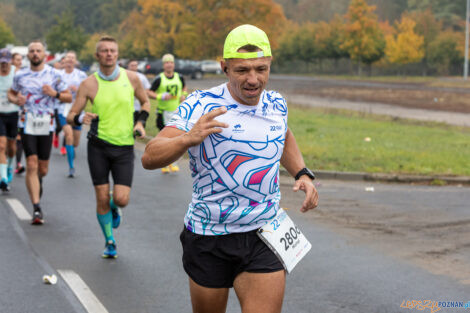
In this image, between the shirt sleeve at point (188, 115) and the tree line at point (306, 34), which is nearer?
the shirt sleeve at point (188, 115)

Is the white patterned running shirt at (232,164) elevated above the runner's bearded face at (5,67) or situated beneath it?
elevated above

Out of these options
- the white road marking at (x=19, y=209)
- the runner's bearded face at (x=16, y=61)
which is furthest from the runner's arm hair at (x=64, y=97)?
the runner's bearded face at (x=16, y=61)

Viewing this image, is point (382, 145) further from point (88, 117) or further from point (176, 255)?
point (88, 117)

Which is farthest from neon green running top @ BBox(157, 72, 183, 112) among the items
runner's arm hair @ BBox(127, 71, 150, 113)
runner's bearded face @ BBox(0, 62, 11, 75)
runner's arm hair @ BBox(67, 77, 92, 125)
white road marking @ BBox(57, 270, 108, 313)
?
white road marking @ BBox(57, 270, 108, 313)

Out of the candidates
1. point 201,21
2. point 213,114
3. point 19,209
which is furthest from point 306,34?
point 213,114

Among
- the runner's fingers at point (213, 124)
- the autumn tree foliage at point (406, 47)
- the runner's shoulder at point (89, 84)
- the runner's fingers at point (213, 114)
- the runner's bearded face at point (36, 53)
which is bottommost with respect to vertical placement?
the autumn tree foliage at point (406, 47)

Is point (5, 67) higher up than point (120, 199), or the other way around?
point (5, 67)

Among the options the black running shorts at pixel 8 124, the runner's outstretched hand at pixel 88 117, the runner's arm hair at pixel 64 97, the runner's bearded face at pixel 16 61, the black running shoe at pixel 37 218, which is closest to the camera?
the runner's outstretched hand at pixel 88 117

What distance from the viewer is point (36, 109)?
995 cm

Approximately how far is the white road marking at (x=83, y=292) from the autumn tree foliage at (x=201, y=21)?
60072 mm

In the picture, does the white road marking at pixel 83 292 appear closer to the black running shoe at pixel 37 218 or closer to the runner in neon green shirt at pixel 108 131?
the runner in neon green shirt at pixel 108 131

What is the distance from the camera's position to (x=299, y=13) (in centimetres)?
12431

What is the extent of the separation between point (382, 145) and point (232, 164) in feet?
45.2

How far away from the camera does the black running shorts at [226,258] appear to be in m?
3.96
